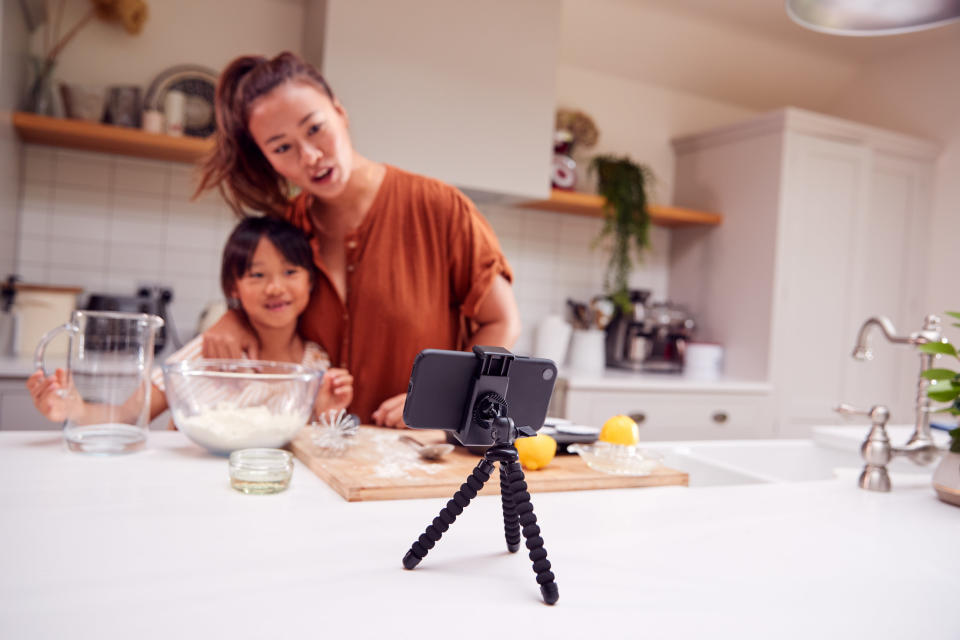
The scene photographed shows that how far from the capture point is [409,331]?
62.2 inches

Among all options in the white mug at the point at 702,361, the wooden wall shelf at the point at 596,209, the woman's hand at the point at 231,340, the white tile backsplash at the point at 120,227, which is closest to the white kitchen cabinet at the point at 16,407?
the white tile backsplash at the point at 120,227

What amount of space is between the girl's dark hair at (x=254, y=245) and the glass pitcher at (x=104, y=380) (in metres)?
0.35

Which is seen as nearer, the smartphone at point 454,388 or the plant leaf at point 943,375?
the smartphone at point 454,388

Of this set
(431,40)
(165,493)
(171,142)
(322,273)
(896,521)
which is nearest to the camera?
(165,493)

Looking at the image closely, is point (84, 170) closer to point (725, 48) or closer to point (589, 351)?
point (589, 351)

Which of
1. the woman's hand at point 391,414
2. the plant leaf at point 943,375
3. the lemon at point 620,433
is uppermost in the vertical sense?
the plant leaf at point 943,375

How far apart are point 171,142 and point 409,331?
1.29m

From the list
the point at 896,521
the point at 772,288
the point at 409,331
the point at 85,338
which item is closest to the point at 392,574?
the point at 85,338

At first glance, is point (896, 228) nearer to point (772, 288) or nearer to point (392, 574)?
point (772, 288)

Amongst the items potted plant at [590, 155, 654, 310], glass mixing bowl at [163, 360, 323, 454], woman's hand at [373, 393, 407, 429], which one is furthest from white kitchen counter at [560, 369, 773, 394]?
glass mixing bowl at [163, 360, 323, 454]

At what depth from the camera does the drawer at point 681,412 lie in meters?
2.70

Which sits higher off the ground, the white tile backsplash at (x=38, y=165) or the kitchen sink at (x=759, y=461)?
the white tile backsplash at (x=38, y=165)

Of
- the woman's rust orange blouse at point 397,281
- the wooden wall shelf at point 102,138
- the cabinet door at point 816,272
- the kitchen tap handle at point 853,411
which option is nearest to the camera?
the kitchen tap handle at point 853,411

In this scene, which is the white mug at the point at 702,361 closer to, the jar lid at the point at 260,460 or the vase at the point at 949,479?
the vase at the point at 949,479
